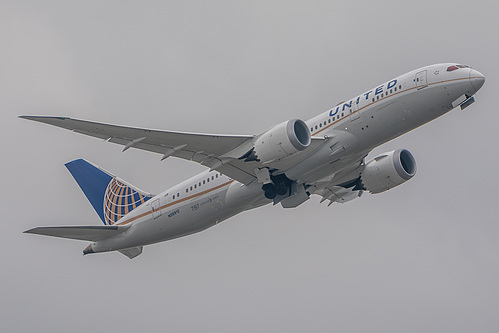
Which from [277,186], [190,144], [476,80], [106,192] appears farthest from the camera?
[106,192]

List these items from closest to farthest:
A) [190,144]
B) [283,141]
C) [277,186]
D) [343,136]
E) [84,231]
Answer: [283,141] < [343,136] < [190,144] < [277,186] < [84,231]

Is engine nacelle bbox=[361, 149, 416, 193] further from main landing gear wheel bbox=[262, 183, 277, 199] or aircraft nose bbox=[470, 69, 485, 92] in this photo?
aircraft nose bbox=[470, 69, 485, 92]

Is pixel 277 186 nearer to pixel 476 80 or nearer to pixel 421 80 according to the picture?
pixel 421 80

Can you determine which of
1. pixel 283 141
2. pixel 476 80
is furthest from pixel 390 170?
pixel 283 141

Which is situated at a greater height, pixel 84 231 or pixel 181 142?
pixel 181 142

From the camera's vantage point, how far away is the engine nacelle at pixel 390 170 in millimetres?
42375

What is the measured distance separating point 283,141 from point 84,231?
1201cm

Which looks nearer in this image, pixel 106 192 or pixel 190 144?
pixel 190 144

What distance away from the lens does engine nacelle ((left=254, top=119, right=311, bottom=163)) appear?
36.7 metres

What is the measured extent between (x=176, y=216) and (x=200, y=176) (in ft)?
7.46

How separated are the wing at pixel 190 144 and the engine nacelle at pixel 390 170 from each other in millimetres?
6001

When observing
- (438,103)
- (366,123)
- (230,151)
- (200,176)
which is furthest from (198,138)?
(438,103)

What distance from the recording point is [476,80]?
A: 3656cm

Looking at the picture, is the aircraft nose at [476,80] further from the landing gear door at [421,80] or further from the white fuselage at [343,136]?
the landing gear door at [421,80]
